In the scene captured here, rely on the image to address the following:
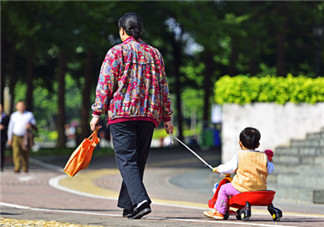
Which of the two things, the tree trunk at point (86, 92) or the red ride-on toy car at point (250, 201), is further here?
the tree trunk at point (86, 92)

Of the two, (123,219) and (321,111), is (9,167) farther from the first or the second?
(123,219)

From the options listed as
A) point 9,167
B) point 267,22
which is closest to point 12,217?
point 9,167

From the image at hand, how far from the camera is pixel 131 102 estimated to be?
695 centimetres

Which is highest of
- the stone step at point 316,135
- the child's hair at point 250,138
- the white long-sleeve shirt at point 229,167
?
the child's hair at point 250,138

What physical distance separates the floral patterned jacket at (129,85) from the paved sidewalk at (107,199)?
0.98m

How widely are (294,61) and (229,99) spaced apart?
25.3 m

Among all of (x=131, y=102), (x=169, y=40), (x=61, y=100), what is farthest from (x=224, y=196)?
(x=169, y=40)

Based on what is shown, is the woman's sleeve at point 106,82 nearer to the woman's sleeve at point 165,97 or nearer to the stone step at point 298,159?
the woman's sleeve at point 165,97

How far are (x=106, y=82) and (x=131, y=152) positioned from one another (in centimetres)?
69

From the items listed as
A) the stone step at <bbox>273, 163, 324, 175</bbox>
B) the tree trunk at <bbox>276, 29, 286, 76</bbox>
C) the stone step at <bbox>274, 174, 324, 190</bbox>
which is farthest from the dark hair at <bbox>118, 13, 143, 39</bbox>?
the tree trunk at <bbox>276, 29, 286, 76</bbox>

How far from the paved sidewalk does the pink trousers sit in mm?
137

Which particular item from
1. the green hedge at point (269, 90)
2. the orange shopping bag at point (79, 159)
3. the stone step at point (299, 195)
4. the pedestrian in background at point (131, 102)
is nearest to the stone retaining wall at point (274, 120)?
the green hedge at point (269, 90)

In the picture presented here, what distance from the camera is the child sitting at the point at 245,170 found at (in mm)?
7262

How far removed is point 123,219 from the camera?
7137 millimetres
